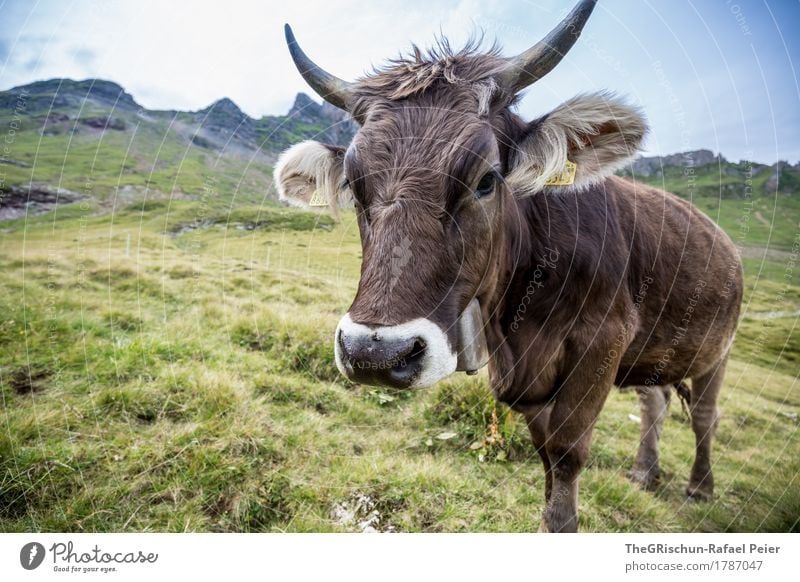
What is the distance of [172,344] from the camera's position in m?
4.54

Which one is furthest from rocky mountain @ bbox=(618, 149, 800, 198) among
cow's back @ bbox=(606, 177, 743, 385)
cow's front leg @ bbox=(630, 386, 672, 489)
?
cow's front leg @ bbox=(630, 386, 672, 489)

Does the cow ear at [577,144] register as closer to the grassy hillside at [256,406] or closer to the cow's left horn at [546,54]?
the cow's left horn at [546,54]

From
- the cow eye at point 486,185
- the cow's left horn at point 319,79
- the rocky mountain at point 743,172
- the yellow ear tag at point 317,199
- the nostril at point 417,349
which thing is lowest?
the nostril at point 417,349

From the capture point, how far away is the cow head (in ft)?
6.31

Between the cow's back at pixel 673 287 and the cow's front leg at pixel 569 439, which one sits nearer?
the cow's front leg at pixel 569 439

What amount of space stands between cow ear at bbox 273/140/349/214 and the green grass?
726 millimetres

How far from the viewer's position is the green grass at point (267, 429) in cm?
301

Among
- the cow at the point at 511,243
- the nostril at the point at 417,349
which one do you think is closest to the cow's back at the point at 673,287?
the cow at the point at 511,243

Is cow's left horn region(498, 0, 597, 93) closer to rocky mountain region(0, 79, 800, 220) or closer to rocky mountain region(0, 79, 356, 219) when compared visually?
rocky mountain region(0, 79, 800, 220)

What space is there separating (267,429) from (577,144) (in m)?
2.92

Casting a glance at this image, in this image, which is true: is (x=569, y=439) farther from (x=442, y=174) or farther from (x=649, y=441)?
(x=649, y=441)

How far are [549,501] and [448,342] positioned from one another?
6.24 ft

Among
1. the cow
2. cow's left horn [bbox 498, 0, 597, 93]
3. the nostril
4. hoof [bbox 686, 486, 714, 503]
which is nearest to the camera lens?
the nostril

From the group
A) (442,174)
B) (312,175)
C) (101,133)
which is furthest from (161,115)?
(442,174)
